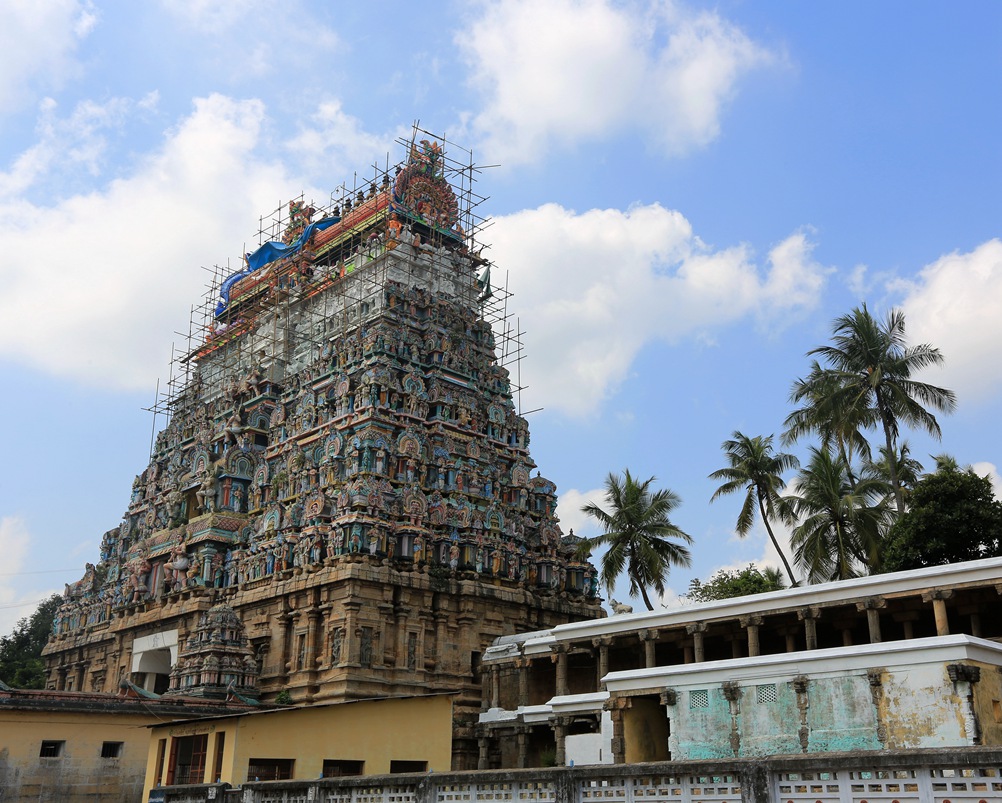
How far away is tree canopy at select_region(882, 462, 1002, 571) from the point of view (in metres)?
31.4

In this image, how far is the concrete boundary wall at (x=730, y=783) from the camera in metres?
10.9

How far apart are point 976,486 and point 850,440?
7420mm

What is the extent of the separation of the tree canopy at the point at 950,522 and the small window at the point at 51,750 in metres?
25.7

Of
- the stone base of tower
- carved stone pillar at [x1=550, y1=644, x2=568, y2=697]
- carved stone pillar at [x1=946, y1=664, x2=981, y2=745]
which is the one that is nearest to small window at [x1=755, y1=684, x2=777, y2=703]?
carved stone pillar at [x1=946, y1=664, x2=981, y2=745]

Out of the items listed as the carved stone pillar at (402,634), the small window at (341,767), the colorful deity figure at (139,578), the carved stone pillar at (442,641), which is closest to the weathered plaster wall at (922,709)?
the small window at (341,767)

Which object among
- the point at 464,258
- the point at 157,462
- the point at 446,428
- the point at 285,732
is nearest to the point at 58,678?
the point at 157,462

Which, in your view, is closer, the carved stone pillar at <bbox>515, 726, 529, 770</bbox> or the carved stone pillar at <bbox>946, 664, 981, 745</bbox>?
the carved stone pillar at <bbox>946, 664, 981, 745</bbox>

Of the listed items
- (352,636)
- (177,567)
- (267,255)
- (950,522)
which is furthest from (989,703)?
(267,255)

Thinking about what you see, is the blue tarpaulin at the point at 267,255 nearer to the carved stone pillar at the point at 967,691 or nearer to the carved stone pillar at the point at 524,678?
the carved stone pillar at the point at 524,678

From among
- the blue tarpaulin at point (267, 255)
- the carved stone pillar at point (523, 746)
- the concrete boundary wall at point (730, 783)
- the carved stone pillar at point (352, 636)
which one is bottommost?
the concrete boundary wall at point (730, 783)

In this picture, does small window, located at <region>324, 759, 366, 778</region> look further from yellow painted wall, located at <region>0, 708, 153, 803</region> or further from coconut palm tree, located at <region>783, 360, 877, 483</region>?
coconut palm tree, located at <region>783, 360, 877, 483</region>

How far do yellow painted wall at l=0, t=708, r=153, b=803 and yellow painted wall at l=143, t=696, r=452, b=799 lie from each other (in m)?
2.96

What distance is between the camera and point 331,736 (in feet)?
80.3

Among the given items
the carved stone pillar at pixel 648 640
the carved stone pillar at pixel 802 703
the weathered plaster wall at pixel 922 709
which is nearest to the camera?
the weathered plaster wall at pixel 922 709
